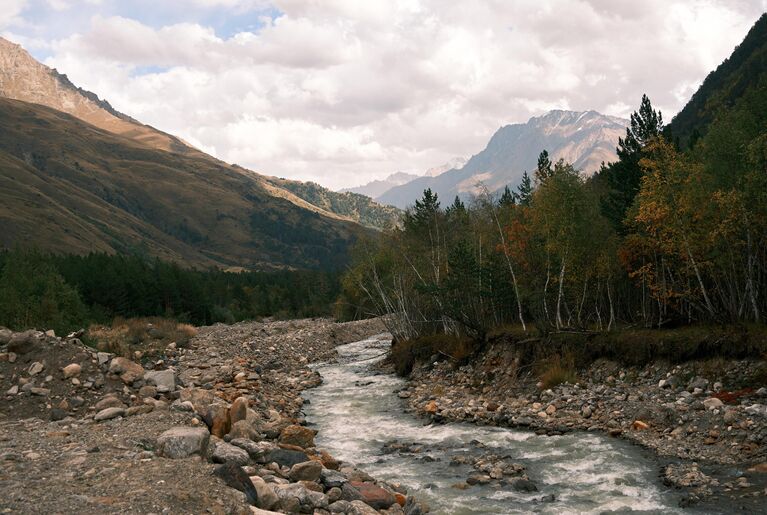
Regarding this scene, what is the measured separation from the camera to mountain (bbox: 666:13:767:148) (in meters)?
125

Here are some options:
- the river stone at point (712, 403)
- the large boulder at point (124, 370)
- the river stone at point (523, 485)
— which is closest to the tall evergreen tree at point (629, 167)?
the river stone at point (712, 403)

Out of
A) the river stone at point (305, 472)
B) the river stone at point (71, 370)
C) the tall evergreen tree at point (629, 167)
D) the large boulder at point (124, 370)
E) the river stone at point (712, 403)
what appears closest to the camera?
the river stone at point (305, 472)

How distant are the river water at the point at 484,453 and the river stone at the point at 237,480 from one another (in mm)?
6195

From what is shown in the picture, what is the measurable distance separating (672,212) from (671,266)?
4976mm

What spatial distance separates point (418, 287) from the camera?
42000 millimetres

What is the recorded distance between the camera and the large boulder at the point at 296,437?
2062 centimetres

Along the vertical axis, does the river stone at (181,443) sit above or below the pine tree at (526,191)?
below

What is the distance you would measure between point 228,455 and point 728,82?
162253 mm

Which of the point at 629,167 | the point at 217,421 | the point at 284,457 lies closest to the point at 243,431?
the point at 217,421

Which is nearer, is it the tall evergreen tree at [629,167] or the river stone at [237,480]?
Answer: the river stone at [237,480]

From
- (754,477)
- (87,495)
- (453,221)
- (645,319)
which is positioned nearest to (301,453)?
(87,495)

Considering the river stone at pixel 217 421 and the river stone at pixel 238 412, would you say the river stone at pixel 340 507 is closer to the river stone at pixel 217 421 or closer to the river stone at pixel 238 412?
the river stone at pixel 217 421

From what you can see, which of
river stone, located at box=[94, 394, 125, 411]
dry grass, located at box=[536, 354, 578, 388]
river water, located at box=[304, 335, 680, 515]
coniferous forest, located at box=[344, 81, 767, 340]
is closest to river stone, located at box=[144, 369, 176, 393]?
river stone, located at box=[94, 394, 125, 411]

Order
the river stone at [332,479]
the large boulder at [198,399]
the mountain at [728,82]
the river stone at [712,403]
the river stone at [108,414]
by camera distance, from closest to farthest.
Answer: the river stone at [332,479] → the river stone at [108,414] → the large boulder at [198,399] → the river stone at [712,403] → the mountain at [728,82]
